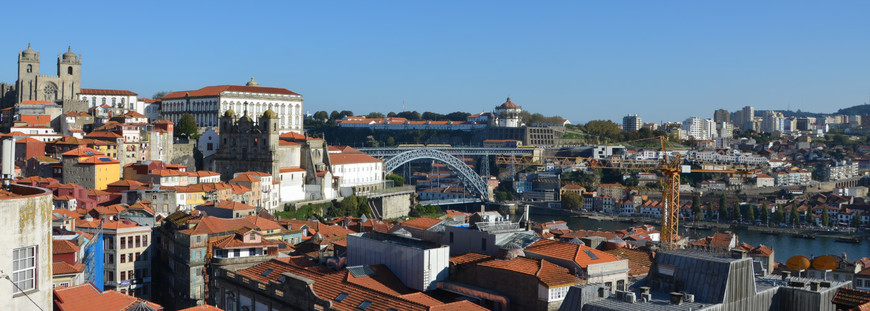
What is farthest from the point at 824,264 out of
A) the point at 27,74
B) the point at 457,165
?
the point at 457,165

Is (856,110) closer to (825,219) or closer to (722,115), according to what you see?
(722,115)

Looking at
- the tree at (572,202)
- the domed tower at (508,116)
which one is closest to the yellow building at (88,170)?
the tree at (572,202)

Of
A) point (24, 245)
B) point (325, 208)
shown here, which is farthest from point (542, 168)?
point (24, 245)

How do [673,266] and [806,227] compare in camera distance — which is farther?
[806,227]

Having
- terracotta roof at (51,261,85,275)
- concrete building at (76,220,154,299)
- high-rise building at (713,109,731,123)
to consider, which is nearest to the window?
terracotta roof at (51,261,85,275)

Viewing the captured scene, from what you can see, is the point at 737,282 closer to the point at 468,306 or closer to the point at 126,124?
the point at 468,306

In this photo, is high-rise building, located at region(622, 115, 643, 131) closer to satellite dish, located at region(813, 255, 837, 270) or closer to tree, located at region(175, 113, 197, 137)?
tree, located at region(175, 113, 197, 137)
